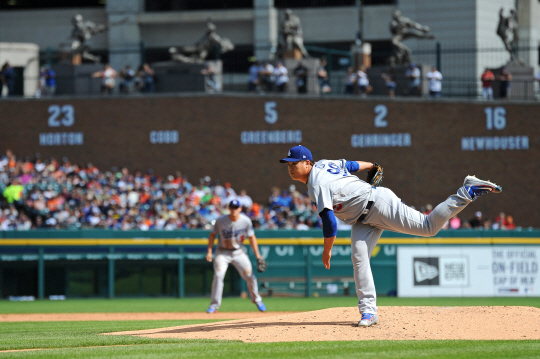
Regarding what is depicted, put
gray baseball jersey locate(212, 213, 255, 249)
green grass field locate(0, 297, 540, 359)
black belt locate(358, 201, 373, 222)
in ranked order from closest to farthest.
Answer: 1. green grass field locate(0, 297, 540, 359)
2. black belt locate(358, 201, 373, 222)
3. gray baseball jersey locate(212, 213, 255, 249)

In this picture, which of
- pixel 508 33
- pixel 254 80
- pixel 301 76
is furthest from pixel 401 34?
pixel 254 80

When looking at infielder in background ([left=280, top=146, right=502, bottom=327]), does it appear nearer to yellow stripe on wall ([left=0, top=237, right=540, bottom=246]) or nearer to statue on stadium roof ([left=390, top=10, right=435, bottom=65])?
yellow stripe on wall ([left=0, top=237, right=540, bottom=246])

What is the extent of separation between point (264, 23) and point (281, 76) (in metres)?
8.61

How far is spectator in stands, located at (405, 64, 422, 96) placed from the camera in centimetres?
2638

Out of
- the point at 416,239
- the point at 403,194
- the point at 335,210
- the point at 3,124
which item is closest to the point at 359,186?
the point at 335,210

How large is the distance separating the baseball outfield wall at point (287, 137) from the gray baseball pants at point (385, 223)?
1834cm

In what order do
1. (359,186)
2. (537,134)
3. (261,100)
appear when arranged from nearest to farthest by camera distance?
(359,186) < (537,134) < (261,100)

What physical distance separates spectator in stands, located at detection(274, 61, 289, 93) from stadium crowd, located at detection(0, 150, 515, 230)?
394 cm

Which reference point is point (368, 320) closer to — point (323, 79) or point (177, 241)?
point (177, 241)

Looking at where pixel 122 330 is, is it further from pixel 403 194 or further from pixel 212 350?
pixel 403 194

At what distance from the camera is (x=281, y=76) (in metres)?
27.0

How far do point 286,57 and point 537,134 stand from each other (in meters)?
9.12

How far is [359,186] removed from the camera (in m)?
7.92

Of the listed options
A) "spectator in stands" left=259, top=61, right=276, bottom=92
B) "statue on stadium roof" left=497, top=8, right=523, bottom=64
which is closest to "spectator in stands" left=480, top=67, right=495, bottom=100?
"statue on stadium roof" left=497, top=8, right=523, bottom=64
